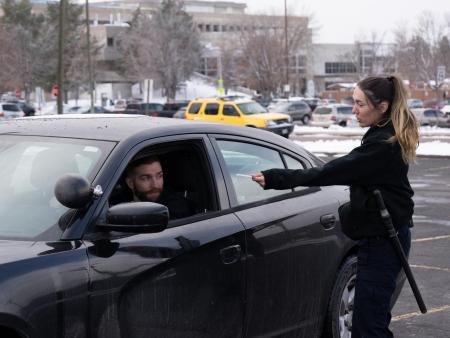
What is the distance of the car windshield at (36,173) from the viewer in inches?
150

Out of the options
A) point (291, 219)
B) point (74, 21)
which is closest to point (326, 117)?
point (291, 219)

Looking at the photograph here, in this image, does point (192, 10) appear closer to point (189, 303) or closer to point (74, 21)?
point (74, 21)

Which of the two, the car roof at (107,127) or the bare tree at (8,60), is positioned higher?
the bare tree at (8,60)

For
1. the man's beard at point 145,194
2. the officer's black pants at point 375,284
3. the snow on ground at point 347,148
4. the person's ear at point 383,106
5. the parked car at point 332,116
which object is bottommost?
the snow on ground at point 347,148

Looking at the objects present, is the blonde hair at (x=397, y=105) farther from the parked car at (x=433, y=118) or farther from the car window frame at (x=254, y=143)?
the parked car at (x=433, y=118)

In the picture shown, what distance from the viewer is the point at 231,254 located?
4.39 meters

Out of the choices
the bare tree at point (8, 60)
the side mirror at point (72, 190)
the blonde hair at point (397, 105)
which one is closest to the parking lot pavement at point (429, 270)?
the blonde hair at point (397, 105)

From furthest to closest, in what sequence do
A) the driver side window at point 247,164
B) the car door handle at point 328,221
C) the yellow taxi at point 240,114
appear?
the yellow taxi at point 240,114, the car door handle at point 328,221, the driver side window at point 247,164

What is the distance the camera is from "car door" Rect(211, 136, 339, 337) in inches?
181

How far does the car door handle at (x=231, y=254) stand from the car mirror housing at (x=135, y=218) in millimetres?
591

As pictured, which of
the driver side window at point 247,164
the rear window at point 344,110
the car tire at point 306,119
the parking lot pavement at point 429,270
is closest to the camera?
the driver side window at point 247,164

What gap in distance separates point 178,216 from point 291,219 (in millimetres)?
736

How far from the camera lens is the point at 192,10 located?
160m

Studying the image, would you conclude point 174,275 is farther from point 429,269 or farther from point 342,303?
point 429,269
